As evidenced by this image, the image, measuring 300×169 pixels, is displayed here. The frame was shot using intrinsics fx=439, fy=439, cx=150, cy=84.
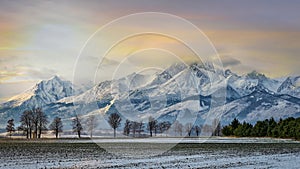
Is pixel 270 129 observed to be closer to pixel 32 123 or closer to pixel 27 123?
pixel 32 123

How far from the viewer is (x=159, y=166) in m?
40.5

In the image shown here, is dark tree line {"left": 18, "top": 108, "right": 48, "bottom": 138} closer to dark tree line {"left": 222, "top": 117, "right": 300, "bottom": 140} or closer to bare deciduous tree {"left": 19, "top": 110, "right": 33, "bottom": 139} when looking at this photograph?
bare deciduous tree {"left": 19, "top": 110, "right": 33, "bottom": 139}

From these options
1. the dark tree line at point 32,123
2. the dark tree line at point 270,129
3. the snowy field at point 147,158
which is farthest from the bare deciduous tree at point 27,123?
the snowy field at point 147,158

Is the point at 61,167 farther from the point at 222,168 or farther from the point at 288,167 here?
the point at 288,167

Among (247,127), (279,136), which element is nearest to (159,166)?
(279,136)

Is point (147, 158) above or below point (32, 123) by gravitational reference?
below

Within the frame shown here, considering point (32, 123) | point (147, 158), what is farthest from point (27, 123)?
point (147, 158)

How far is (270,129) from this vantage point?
538 ft

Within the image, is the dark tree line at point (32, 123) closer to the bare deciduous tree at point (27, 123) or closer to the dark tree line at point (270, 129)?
the bare deciduous tree at point (27, 123)

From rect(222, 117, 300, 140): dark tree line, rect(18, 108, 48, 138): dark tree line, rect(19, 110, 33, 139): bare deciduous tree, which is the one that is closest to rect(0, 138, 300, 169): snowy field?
rect(222, 117, 300, 140): dark tree line

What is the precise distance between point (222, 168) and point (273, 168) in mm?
4603

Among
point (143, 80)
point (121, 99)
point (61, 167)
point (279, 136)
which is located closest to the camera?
point (61, 167)

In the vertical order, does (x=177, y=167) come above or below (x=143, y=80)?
below

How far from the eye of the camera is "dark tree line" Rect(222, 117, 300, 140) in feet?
475
